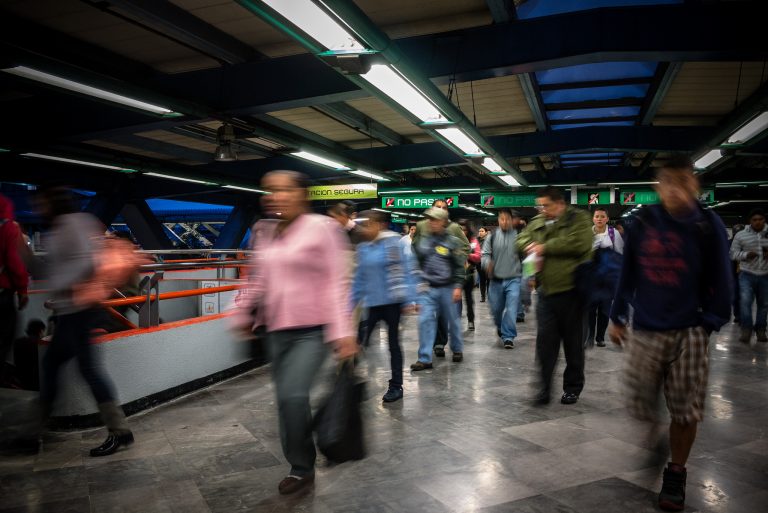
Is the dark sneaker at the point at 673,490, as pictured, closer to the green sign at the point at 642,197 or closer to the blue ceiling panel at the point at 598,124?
the blue ceiling panel at the point at 598,124

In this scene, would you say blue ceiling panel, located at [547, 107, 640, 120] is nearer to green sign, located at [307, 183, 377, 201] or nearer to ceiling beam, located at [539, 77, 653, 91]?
ceiling beam, located at [539, 77, 653, 91]

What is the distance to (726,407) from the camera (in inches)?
175

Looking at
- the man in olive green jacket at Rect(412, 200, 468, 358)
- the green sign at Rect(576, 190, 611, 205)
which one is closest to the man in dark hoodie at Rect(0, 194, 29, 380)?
the man in olive green jacket at Rect(412, 200, 468, 358)

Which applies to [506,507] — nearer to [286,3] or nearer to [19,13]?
[286,3]

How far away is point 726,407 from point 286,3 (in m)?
4.85

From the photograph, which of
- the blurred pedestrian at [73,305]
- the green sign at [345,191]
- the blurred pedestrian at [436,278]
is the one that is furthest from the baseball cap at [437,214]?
the green sign at [345,191]

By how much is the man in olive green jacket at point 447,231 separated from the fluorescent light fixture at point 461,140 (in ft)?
7.48

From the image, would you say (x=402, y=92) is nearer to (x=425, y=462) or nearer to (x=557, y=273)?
(x=557, y=273)

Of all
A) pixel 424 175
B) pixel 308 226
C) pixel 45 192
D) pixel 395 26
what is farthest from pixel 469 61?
pixel 424 175

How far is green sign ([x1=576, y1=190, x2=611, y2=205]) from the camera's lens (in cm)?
1758

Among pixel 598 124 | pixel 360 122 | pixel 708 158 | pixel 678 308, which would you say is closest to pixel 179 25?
pixel 678 308

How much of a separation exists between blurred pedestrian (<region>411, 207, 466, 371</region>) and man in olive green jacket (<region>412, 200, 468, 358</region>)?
0.05 m

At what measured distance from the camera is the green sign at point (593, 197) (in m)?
17.6

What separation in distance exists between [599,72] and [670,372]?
6.58m
